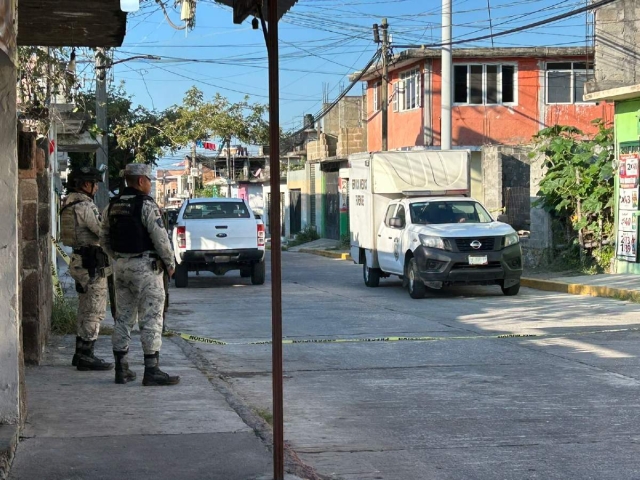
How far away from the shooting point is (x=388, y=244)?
19656mm

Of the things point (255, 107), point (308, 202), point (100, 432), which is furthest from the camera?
point (255, 107)

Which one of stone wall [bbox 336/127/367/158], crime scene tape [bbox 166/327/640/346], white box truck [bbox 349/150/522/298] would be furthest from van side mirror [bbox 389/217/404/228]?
stone wall [bbox 336/127/367/158]

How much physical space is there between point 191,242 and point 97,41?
39.2 ft

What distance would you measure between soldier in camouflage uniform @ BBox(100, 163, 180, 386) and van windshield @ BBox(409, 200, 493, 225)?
10886 millimetres

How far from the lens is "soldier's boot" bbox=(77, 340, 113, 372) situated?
9117 millimetres

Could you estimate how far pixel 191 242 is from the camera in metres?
21.1

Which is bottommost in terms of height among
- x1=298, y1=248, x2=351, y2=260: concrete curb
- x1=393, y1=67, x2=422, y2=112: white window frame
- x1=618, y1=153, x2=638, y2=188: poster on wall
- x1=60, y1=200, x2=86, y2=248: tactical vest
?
x1=298, y1=248, x2=351, y2=260: concrete curb

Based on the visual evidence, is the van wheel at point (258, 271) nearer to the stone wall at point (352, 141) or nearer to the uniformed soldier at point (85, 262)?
the uniformed soldier at point (85, 262)

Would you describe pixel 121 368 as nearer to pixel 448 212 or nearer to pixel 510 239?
pixel 510 239

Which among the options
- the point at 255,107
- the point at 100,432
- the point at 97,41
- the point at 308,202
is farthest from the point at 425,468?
the point at 255,107

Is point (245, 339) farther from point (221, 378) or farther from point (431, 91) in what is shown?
point (431, 91)

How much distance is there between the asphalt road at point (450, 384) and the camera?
6.32 m

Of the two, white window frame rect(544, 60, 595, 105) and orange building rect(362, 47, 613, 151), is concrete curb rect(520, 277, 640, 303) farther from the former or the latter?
white window frame rect(544, 60, 595, 105)

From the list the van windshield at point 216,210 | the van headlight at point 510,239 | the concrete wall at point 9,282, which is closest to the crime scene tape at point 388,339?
the van headlight at point 510,239
